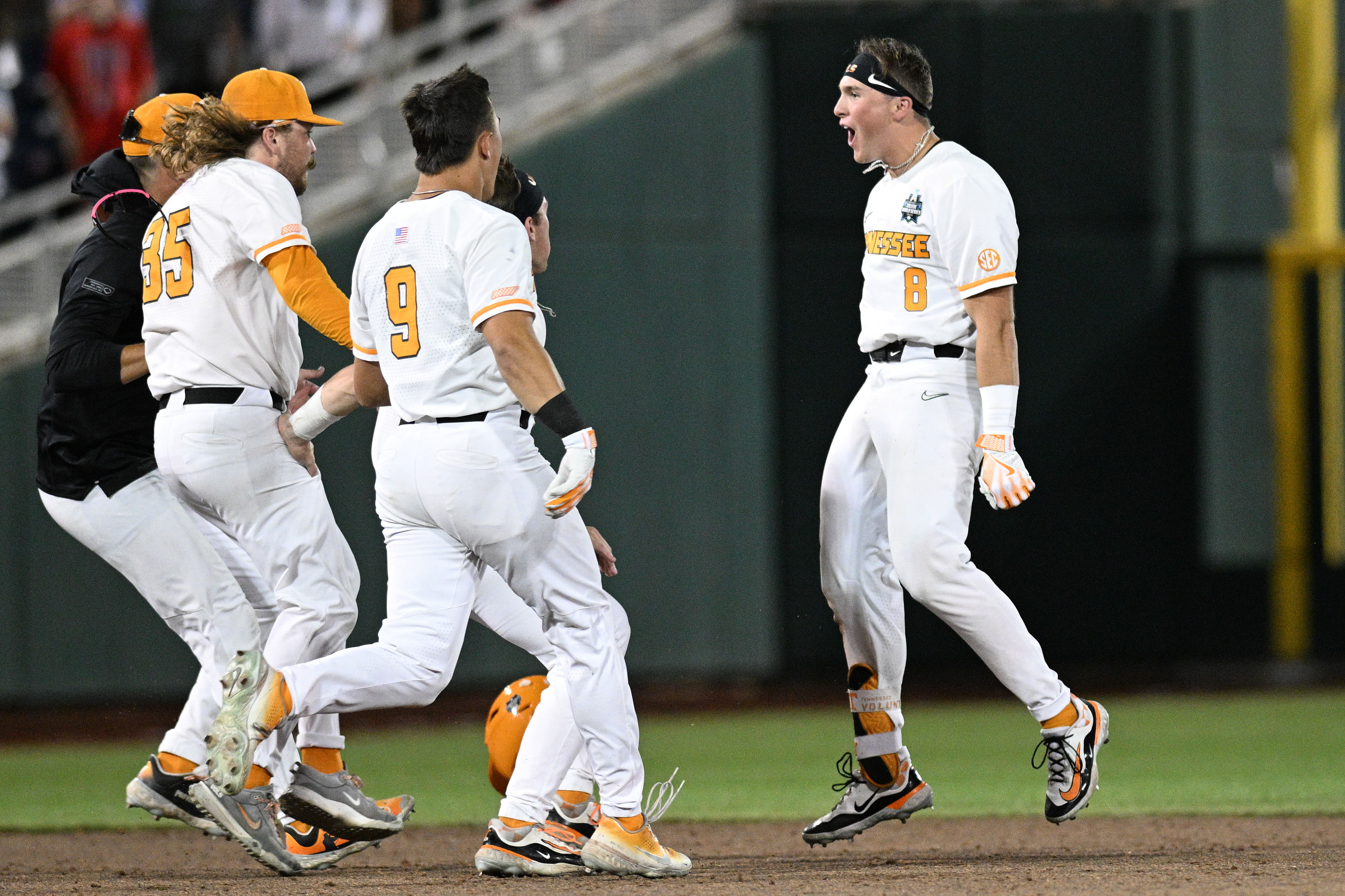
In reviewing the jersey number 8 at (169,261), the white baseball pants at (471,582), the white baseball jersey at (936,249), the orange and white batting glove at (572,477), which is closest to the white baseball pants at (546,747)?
the white baseball pants at (471,582)

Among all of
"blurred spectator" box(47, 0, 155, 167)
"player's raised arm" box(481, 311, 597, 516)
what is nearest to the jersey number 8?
"player's raised arm" box(481, 311, 597, 516)

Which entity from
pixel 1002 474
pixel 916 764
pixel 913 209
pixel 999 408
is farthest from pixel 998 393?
pixel 916 764

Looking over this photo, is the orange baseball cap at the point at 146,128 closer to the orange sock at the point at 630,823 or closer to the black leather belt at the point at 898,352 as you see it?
the black leather belt at the point at 898,352

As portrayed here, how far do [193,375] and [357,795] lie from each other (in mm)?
1322

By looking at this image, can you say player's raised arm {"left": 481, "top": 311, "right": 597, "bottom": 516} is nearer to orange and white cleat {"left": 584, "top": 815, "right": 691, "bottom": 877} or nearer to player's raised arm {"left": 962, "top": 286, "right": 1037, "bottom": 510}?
orange and white cleat {"left": 584, "top": 815, "right": 691, "bottom": 877}

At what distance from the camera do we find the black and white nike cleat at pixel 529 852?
4.69 metres

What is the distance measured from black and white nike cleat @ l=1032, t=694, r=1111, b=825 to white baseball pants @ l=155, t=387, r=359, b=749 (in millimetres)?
2091

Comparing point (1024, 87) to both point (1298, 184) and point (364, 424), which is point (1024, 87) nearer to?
point (1298, 184)

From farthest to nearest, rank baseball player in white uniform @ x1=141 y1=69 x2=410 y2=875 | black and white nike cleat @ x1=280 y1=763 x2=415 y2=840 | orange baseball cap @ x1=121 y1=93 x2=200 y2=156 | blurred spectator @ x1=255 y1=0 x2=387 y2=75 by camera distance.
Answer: blurred spectator @ x1=255 y1=0 x2=387 y2=75, orange baseball cap @ x1=121 y1=93 x2=200 y2=156, baseball player in white uniform @ x1=141 y1=69 x2=410 y2=875, black and white nike cleat @ x1=280 y1=763 x2=415 y2=840

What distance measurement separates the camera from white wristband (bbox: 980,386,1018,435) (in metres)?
4.91

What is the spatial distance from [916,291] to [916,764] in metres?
3.49

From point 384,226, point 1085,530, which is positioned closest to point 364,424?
point 1085,530

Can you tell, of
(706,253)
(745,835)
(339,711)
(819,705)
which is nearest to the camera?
(339,711)

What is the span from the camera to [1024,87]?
1228 cm
